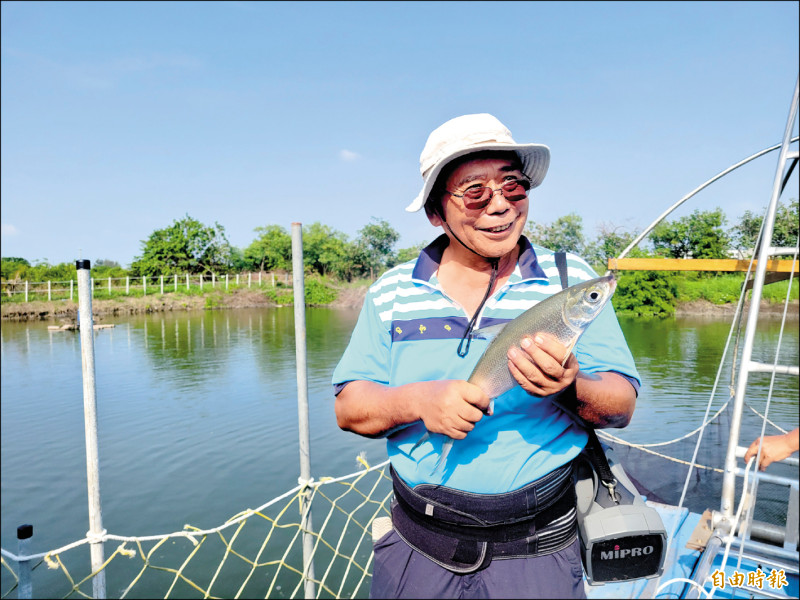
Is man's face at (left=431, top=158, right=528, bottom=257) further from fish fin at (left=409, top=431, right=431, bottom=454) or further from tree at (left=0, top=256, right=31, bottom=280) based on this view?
tree at (left=0, top=256, right=31, bottom=280)

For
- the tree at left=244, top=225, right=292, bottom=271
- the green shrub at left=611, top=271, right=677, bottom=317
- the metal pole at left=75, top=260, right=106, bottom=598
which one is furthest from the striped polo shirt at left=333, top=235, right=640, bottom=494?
the tree at left=244, top=225, right=292, bottom=271

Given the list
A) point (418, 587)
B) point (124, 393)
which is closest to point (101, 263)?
point (124, 393)

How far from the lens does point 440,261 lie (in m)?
1.95

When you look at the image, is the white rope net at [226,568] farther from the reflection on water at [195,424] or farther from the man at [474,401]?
the man at [474,401]

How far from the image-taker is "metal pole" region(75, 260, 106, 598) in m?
2.76

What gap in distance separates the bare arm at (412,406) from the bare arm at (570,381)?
143 millimetres

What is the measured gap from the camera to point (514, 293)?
174 centimetres

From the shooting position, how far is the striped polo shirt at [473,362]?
5.26 feet

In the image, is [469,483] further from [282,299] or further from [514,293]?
[282,299]

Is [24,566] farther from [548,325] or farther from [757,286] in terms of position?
[757,286]

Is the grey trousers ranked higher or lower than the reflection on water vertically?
higher

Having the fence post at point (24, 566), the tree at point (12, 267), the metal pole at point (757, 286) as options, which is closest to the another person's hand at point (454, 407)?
the metal pole at point (757, 286)

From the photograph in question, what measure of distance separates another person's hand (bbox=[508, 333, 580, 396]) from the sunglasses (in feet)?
1.78

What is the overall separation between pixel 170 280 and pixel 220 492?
122ft
